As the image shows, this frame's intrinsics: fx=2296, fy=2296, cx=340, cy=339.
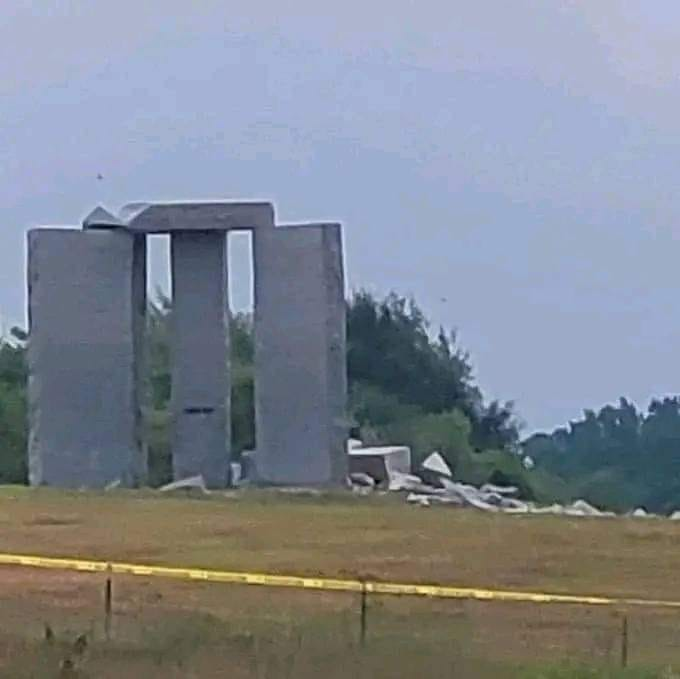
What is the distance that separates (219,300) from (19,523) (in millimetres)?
11983

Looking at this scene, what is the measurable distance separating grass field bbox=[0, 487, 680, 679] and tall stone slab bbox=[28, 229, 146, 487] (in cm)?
387

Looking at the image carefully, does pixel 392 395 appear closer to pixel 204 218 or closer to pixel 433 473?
pixel 433 473

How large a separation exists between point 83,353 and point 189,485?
3200 millimetres

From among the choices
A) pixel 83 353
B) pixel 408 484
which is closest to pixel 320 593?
pixel 83 353

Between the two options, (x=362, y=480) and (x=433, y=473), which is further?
(x=433, y=473)

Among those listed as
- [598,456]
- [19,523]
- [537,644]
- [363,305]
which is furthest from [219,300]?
[598,456]

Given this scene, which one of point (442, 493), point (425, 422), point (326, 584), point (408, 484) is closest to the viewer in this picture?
point (326, 584)

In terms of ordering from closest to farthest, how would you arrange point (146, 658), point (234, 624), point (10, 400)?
point (146, 658), point (234, 624), point (10, 400)

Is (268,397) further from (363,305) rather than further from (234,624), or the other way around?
(363,305)

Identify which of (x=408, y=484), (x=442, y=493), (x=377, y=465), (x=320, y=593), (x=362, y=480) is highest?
(x=377, y=465)

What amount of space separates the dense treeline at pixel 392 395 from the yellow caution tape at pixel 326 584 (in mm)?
37879

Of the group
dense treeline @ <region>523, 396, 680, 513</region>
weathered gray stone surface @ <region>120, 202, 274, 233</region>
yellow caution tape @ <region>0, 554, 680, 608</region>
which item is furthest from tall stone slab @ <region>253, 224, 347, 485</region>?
dense treeline @ <region>523, 396, 680, 513</region>

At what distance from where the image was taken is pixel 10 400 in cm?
7094

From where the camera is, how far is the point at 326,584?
21.3 meters
